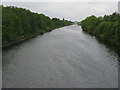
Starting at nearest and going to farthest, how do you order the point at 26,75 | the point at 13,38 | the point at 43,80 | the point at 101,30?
the point at 43,80 → the point at 26,75 → the point at 13,38 → the point at 101,30

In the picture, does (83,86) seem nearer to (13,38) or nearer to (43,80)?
(43,80)

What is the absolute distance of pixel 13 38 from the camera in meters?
42.8

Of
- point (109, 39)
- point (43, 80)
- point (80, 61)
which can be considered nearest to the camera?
point (43, 80)

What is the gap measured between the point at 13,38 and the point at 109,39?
24.2 metres

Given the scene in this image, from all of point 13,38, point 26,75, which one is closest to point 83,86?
point 26,75

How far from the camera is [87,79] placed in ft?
67.7

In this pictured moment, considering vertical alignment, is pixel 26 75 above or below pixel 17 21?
below

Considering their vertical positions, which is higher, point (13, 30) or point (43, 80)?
point (13, 30)

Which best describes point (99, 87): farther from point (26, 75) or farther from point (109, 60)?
point (109, 60)

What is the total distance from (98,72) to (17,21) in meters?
31.1

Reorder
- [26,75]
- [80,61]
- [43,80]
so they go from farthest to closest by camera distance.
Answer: [80,61], [26,75], [43,80]

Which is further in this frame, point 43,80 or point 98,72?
point 98,72

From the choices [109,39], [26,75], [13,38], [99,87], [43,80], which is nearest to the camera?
[99,87]

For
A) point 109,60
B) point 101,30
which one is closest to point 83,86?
point 109,60
